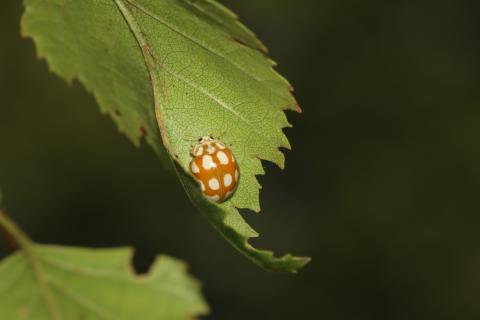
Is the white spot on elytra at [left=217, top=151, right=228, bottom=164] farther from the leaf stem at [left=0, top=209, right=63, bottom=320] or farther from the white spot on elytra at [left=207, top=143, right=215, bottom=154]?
the leaf stem at [left=0, top=209, right=63, bottom=320]

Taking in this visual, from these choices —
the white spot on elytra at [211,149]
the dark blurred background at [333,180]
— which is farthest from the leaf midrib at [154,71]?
the dark blurred background at [333,180]

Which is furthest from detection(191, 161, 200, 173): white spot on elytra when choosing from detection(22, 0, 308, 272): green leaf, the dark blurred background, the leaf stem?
the dark blurred background

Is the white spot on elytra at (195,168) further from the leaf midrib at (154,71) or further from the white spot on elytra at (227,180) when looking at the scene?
the leaf midrib at (154,71)

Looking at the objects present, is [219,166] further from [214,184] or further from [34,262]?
[34,262]

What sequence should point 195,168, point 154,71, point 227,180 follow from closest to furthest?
point 154,71 < point 227,180 < point 195,168

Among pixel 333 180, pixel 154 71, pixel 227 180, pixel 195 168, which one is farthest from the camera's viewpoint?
pixel 333 180

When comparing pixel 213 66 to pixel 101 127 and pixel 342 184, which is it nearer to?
pixel 101 127

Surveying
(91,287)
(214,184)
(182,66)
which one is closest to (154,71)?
(182,66)

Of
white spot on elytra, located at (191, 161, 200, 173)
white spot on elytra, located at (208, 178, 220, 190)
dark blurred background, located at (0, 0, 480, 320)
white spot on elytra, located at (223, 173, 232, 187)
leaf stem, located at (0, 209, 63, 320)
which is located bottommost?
dark blurred background, located at (0, 0, 480, 320)
